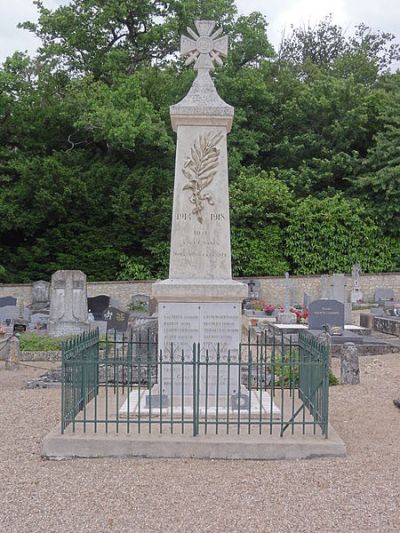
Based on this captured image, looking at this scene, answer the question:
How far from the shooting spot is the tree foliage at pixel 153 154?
26.0 metres

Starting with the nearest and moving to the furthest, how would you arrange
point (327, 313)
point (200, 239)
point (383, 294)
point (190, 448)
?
1. point (190, 448)
2. point (200, 239)
3. point (327, 313)
4. point (383, 294)

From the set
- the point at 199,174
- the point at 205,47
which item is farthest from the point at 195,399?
the point at 205,47

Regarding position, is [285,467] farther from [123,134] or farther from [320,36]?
[320,36]

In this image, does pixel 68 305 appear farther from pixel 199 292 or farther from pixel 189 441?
pixel 189 441

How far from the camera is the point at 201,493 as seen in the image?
16.3 ft

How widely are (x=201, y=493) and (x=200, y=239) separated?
3.14 m

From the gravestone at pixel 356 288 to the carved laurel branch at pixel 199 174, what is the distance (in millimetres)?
19132

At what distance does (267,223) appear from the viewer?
91.5ft

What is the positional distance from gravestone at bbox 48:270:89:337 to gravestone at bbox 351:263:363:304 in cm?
1259

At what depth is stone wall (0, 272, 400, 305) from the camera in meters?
25.1

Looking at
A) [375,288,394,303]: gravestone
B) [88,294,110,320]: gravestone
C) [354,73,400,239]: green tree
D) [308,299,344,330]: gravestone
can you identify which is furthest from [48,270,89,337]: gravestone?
[354,73,400,239]: green tree

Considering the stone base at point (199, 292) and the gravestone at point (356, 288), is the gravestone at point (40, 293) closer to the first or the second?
the gravestone at point (356, 288)

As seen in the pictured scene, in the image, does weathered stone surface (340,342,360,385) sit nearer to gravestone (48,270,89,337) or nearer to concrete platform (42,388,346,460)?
concrete platform (42,388,346,460)

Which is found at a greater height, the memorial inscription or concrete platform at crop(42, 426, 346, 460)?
the memorial inscription
